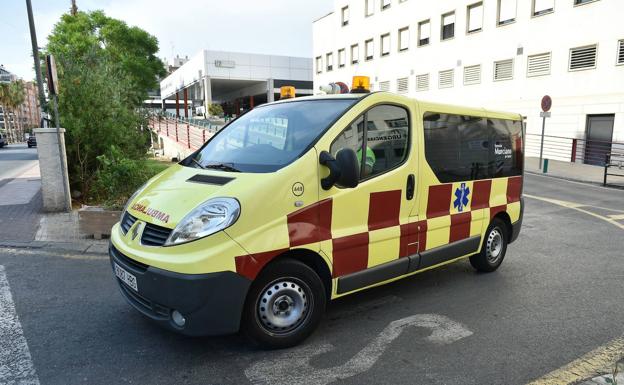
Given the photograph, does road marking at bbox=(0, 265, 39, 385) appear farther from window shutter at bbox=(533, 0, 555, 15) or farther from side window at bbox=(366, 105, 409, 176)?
window shutter at bbox=(533, 0, 555, 15)

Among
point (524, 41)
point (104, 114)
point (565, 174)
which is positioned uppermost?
point (524, 41)

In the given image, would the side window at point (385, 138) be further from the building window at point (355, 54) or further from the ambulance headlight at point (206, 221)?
the building window at point (355, 54)

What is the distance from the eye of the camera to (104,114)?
360 inches

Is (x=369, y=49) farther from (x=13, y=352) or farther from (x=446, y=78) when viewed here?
(x=13, y=352)

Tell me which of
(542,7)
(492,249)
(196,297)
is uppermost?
(542,7)

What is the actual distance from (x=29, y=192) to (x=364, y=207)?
9.99m

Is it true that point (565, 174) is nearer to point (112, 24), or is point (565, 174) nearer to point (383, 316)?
point (383, 316)

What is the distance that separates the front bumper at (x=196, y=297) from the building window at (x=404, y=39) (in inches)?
1149

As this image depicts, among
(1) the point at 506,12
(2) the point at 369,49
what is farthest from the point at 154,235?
(2) the point at 369,49

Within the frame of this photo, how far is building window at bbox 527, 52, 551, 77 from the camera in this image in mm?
20891

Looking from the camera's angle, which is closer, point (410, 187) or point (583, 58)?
point (410, 187)

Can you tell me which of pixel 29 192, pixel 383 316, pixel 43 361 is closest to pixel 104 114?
pixel 29 192

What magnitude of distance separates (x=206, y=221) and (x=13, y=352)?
6.00 ft

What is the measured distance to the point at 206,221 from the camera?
296 cm
